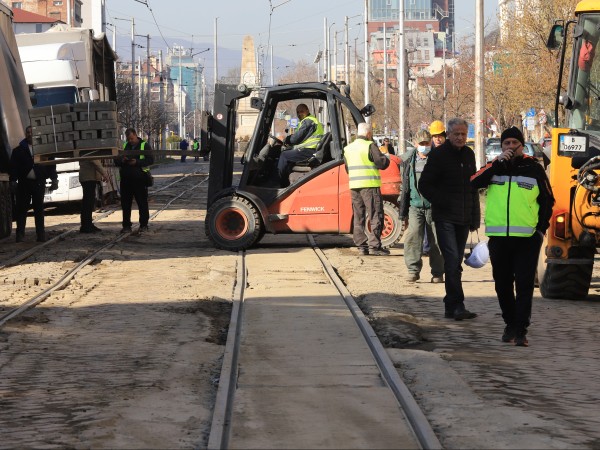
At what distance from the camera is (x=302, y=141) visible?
1952 centimetres

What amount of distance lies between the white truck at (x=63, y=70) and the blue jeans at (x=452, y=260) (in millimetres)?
15961

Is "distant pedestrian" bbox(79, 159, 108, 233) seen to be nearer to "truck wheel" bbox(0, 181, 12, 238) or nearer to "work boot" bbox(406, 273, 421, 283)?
"truck wheel" bbox(0, 181, 12, 238)

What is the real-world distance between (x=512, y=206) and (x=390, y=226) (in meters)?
8.99

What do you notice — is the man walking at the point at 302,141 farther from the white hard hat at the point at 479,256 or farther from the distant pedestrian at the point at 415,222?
the white hard hat at the point at 479,256

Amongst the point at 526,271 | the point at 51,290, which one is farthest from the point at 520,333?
the point at 51,290

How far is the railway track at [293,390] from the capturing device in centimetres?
730

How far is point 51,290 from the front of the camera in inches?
575

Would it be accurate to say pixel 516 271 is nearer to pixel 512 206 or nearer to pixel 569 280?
pixel 512 206

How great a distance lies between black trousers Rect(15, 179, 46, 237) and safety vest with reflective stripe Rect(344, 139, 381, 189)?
19.1 feet

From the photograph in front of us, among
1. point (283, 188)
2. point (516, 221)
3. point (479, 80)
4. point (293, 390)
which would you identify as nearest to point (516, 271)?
point (516, 221)

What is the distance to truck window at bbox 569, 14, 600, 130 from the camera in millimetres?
14102

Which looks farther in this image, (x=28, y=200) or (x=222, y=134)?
(x=28, y=200)

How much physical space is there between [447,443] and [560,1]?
1669 inches

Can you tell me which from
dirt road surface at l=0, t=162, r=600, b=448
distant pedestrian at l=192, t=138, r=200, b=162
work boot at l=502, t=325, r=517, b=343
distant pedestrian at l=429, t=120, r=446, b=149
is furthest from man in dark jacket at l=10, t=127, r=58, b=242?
work boot at l=502, t=325, r=517, b=343
